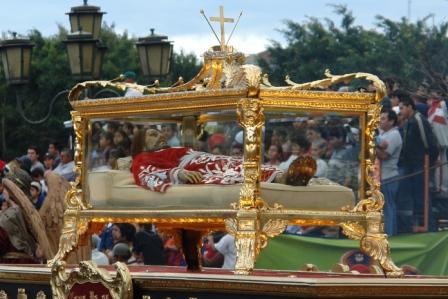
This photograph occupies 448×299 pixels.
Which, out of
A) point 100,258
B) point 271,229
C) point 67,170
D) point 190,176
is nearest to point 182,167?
point 190,176

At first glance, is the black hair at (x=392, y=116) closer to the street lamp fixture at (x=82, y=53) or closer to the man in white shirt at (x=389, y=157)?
the man in white shirt at (x=389, y=157)

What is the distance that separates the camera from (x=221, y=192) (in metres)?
12.8

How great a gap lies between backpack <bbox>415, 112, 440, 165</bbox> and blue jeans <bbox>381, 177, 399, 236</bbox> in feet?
2.75

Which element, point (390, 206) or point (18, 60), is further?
point (18, 60)

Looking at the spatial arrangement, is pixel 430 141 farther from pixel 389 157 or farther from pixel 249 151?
pixel 249 151

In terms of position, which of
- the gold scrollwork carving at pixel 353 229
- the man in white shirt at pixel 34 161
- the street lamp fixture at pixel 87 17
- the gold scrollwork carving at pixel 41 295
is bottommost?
the gold scrollwork carving at pixel 41 295

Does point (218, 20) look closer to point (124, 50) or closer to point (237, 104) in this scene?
point (237, 104)

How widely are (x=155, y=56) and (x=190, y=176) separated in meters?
7.74

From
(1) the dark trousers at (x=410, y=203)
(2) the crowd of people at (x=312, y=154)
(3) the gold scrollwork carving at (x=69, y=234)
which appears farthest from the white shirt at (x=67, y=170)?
(3) the gold scrollwork carving at (x=69, y=234)

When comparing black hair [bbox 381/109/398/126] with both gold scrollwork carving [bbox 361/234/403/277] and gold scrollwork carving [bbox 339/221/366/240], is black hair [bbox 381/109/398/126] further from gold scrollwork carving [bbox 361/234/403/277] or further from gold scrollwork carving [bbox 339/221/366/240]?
gold scrollwork carving [bbox 361/234/403/277]

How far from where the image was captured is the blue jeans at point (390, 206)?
54.9ft

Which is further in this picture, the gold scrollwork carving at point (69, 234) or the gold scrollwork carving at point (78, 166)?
the gold scrollwork carving at point (78, 166)

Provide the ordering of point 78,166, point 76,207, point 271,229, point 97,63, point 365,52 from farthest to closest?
1. point 365,52
2. point 97,63
3. point 78,166
4. point 76,207
5. point 271,229

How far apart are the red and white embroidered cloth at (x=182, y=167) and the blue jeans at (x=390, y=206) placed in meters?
3.65
